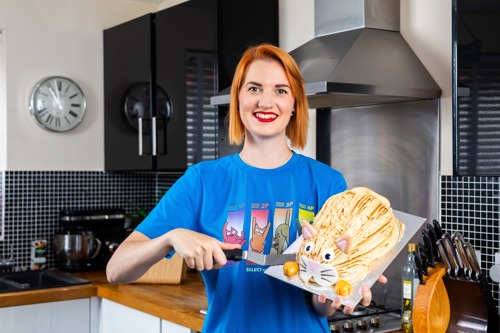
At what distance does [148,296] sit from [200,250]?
5.57 feet

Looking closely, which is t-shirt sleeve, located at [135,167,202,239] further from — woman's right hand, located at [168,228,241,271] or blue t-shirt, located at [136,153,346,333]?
woman's right hand, located at [168,228,241,271]

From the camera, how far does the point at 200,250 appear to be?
1416 millimetres

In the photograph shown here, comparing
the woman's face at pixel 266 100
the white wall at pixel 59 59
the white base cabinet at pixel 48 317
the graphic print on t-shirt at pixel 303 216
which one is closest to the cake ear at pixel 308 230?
the graphic print on t-shirt at pixel 303 216

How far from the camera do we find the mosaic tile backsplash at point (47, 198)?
3730 millimetres

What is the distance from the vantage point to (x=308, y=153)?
3.14m

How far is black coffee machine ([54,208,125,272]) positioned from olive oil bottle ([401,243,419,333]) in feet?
5.89

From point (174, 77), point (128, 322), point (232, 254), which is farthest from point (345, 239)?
point (174, 77)

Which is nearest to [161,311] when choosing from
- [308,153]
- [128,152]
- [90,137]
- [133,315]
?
[133,315]

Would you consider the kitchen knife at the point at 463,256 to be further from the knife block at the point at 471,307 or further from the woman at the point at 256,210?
the woman at the point at 256,210

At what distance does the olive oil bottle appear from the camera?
2.40 metres

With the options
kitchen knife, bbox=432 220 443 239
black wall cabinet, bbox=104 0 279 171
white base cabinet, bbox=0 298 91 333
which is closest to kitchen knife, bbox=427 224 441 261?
kitchen knife, bbox=432 220 443 239

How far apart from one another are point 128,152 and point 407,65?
1789 millimetres

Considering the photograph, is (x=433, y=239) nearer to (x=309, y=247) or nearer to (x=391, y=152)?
(x=391, y=152)

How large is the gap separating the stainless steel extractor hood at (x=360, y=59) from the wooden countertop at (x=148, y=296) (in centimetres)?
83
